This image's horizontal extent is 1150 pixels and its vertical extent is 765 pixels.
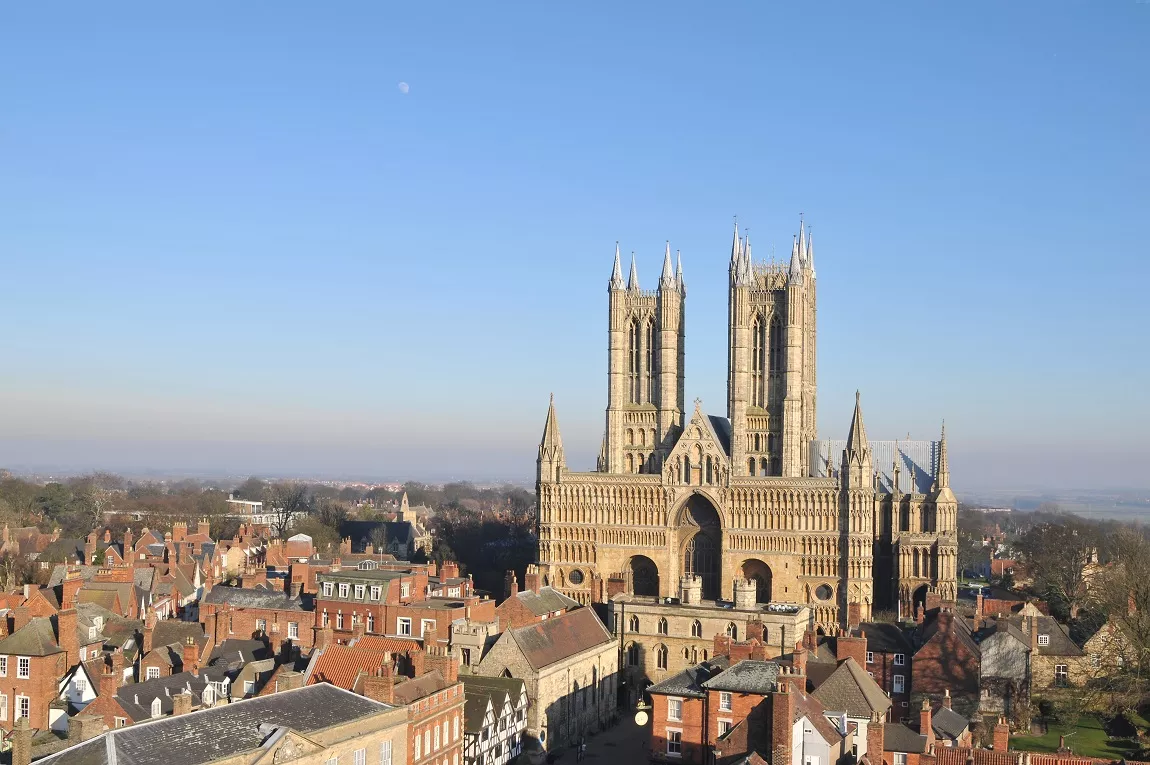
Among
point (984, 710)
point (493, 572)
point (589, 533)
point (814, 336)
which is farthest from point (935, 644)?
point (493, 572)

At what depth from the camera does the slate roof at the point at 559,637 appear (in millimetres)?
60312

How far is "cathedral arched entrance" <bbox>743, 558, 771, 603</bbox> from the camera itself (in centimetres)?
9544

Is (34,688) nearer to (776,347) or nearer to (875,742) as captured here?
(875,742)

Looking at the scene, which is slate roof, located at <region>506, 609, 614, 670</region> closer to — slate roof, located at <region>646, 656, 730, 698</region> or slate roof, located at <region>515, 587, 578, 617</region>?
slate roof, located at <region>515, 587, 578, 617</region>

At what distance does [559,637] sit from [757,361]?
42.8 metres

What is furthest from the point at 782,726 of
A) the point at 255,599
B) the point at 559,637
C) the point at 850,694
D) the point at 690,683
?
the point at 255,599

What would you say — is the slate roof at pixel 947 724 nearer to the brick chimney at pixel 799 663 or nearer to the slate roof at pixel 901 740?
the slate roof at pixel 901 740

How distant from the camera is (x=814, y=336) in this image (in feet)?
350

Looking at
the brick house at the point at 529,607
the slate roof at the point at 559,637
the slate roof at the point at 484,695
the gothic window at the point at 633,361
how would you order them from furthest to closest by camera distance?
the gothic window at the point at 633,361 → the brick house at the point at 529,607 → the slate roof at the point at 559,637 → the slate roof at the point at 484,695

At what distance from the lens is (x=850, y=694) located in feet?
162

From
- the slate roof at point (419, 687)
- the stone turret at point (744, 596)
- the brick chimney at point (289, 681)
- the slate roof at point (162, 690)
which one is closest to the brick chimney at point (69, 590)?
the slate roof at point (162, 690)

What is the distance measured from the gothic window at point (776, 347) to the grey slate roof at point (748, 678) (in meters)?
54.9

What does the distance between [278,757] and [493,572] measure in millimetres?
83085

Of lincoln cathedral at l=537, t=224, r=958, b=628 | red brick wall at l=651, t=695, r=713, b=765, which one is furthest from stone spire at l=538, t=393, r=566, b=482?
red brick wall at l=651, t=695, r=713, b=765
